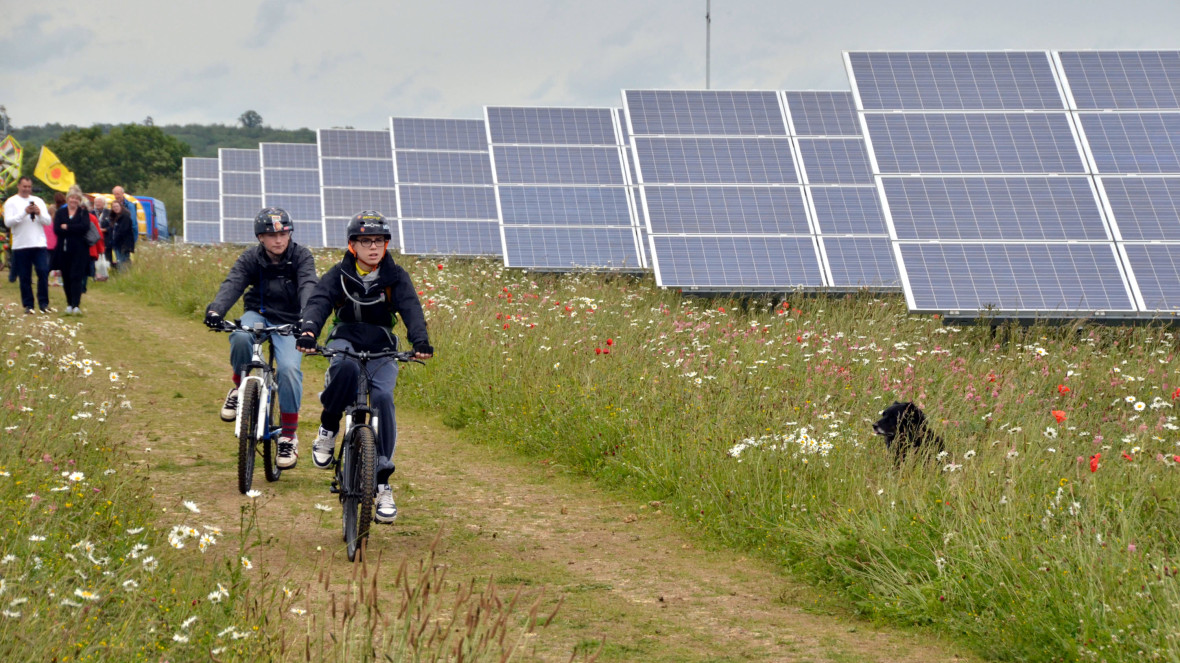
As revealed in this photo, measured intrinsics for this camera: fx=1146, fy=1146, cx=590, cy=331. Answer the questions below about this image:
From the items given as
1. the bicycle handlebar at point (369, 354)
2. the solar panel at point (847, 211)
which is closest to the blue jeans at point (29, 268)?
the solar panel at point (847, 211)

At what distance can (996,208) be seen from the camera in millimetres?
13430

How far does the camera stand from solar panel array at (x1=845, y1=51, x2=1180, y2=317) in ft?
40.0

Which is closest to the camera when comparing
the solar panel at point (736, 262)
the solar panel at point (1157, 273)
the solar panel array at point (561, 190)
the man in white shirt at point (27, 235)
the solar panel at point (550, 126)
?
the solar panel at point (1157, 273)

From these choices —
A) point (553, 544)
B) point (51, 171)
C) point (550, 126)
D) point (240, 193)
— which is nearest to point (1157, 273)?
point (553, 544)

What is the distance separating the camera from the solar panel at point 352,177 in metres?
32.7

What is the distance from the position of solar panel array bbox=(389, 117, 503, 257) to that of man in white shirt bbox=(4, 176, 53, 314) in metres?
9.26

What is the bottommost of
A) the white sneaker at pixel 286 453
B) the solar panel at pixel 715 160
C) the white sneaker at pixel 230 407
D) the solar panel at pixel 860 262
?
the white sneaker at pixel 286 453

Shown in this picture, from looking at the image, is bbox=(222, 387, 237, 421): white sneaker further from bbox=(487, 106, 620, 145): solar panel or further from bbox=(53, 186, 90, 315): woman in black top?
bbox=(487, 106, 620, 145): solar panel

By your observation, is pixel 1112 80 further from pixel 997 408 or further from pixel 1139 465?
pixel 1139 465

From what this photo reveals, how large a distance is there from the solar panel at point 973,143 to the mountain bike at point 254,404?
8432mm

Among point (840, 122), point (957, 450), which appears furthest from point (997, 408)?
point (840, 122)

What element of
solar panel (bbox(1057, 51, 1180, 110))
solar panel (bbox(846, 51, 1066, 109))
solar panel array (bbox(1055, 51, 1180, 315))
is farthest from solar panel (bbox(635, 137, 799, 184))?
solar panel array (bbox(1055, 51, 1180, 315))

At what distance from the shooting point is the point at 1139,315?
11.7 metres

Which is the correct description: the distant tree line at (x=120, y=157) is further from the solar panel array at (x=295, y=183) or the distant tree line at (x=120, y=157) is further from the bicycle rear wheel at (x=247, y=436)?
the bicycle rear wheel at (x=247, y=436)
